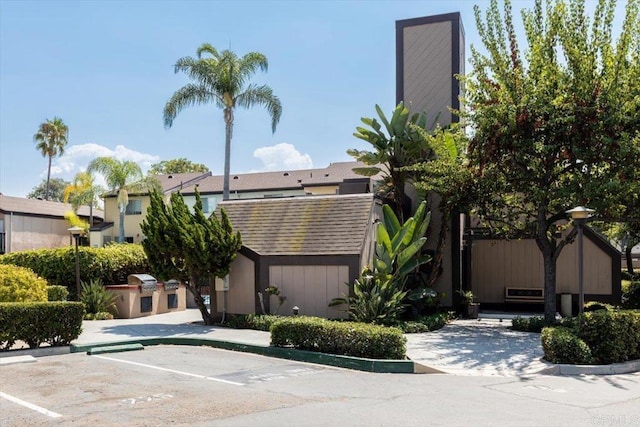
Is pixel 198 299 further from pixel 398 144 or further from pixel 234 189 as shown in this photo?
pixel 234 189

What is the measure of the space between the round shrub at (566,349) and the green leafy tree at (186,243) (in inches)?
389

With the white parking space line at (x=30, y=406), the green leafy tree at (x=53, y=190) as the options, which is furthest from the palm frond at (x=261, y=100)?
the green leafy tree at (x=53, y=190)

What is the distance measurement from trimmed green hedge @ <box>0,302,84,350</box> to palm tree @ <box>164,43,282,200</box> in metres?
14.5

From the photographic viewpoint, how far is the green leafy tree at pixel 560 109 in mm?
14344

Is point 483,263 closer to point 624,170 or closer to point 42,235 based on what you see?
point 624,170

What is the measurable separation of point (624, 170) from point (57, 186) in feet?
251

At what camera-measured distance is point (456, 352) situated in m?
13.0

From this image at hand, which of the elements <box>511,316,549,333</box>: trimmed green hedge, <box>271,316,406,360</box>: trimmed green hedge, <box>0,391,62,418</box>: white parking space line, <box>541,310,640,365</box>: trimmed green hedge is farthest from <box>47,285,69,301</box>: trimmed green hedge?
<box>541,310,640,365</box>: trimmed green hedge

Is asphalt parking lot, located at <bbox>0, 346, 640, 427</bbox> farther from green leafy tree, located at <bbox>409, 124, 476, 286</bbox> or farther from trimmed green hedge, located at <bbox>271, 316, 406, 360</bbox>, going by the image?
green leafy tree, located at <bbox>409, 124, 476, 286</bbox>

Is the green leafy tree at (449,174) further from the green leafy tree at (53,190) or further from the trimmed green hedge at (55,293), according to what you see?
the green leafy tree at (53,190)

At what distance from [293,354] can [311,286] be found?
211 inches

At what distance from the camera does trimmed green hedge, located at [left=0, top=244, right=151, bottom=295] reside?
2247 centimetres

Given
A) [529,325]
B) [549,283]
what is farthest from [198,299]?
[549,283]

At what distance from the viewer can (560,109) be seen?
14758 mm
